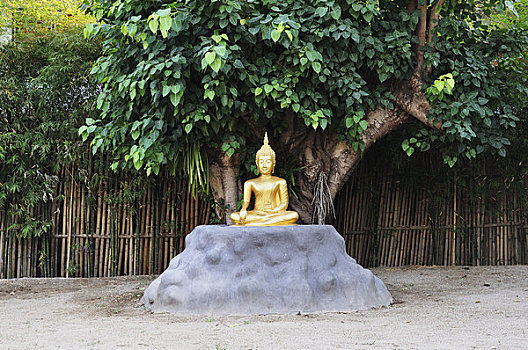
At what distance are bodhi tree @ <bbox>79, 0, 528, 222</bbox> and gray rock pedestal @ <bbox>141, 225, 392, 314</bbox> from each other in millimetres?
996

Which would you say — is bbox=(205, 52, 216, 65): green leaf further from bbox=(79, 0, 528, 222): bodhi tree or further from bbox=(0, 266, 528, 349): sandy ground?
bbox=(0, 266, 528, 349): sandy ground

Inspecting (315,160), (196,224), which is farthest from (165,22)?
(196,224)

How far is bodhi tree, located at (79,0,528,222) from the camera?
452 cm

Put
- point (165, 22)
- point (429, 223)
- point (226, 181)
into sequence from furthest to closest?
point (429, 223), point (226, 181), point (165, 22)

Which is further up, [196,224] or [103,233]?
[196,224]

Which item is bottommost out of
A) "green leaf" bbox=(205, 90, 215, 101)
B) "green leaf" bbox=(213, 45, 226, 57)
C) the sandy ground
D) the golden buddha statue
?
the sandy ground

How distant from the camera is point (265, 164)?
493 centimetres

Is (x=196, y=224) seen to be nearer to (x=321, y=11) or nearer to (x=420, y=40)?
(x=321, y=11)

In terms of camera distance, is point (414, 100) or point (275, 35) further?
point (414, 100)

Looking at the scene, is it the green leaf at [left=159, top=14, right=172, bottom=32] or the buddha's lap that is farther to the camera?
the buddha's lap

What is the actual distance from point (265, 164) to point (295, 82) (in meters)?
0.79

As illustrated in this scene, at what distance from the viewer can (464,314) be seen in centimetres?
396

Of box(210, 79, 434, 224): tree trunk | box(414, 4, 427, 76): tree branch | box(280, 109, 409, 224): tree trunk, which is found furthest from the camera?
box(280, 109, 409, 224): tree trunk

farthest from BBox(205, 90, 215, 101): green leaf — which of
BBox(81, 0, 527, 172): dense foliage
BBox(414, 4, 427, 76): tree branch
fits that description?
BBox(414, 4, 427, 76): tree branch
